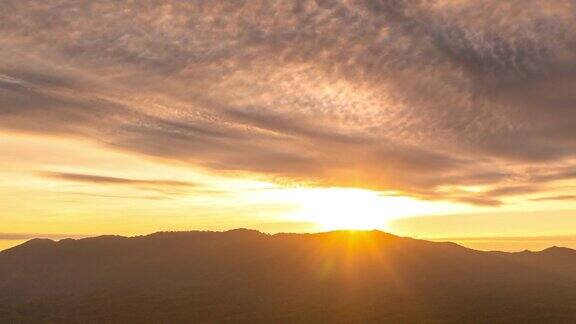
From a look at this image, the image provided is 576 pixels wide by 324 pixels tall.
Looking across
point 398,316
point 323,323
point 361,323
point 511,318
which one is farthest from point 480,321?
point 323,323

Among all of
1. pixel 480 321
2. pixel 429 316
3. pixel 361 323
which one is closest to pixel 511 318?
pixel 480 321

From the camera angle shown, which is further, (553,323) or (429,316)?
(429,316)

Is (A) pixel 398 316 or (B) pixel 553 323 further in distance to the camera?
(A) pixel 398 316

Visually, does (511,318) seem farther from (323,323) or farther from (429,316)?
(323,323)

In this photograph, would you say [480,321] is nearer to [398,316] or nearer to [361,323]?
[398,316]

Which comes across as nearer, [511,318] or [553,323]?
[553,323]

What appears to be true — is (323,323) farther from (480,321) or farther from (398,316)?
(480,321)

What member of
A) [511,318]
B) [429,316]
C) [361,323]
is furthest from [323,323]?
[511,318]
